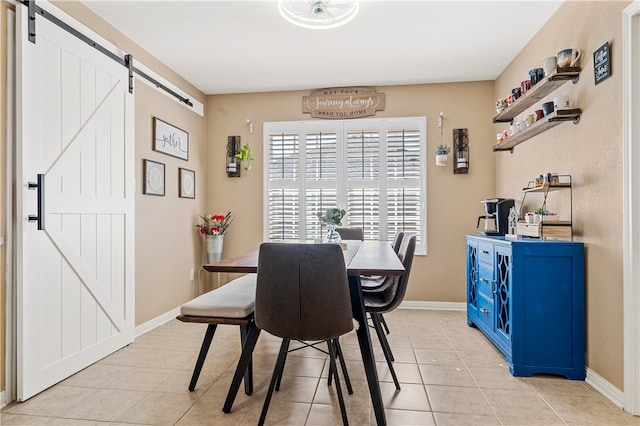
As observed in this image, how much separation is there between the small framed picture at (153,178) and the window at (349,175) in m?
1.27

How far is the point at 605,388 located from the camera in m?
2.03

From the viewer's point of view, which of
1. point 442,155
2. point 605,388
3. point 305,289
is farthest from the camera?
point 442,155

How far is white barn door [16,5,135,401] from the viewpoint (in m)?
2.00

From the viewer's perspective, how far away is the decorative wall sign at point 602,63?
200 centimetres

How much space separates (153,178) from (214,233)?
3.14ft

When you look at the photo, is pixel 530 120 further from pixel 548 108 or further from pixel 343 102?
pixel 343 102

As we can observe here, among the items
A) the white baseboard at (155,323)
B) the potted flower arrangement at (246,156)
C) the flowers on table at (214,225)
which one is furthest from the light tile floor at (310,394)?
the potted flower arrangement at (246,156)

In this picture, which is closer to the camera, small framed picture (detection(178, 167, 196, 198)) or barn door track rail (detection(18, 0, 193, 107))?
barn door track rail (detection(18, 0, 193, 107))

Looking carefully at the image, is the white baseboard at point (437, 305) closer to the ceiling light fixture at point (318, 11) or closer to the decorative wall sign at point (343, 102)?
the decorative wall sign at point (343, 102)

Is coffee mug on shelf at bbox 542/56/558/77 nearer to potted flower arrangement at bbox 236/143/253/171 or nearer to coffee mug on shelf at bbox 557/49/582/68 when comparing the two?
coffee mug on shelf at bbox 557/49/582/68

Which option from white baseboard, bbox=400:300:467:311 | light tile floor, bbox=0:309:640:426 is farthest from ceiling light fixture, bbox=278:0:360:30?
white baseboard, bbox=400:300:467:311

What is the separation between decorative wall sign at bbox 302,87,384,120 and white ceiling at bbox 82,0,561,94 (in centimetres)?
12

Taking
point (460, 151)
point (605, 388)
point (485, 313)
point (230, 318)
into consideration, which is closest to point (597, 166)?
point (605, 388)

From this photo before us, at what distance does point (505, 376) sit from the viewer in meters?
2.29
